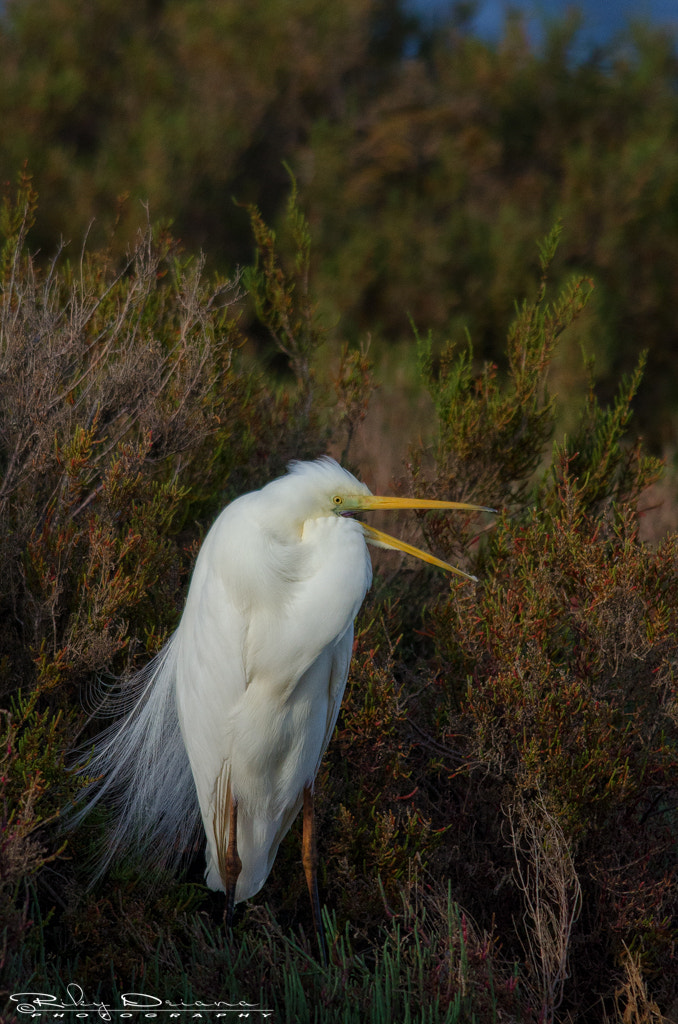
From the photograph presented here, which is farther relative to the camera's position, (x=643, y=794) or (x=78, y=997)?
(x=643, y=794)

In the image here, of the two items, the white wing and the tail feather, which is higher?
the white wing

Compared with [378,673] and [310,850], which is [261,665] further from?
[310,850]

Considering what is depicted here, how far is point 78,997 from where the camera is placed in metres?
2.18

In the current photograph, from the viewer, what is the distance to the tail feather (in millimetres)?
2596

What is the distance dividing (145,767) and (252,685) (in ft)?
1.91

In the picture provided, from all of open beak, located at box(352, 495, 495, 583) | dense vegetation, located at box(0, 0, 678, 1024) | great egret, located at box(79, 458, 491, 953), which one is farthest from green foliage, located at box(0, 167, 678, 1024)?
open beak, located at box(352, 495, 495, 583)

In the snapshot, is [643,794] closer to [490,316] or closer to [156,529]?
[156,529]

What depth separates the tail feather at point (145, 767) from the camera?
2.60 metres

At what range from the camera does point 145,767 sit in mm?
2707

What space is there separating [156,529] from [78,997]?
1207 millimetres

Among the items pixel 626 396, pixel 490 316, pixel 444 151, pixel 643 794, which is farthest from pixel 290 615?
pixel 444 151
